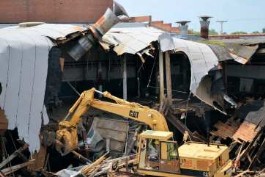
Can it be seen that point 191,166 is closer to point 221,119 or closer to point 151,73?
point 221,119

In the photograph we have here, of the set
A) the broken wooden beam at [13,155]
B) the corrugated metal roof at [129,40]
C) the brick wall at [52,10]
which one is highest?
the brick wall at [52,10]

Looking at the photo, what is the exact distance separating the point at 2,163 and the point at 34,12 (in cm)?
1531

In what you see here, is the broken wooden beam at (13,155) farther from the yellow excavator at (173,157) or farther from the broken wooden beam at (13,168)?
the yellow excavator at (173,157)

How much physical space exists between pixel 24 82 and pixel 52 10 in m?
14.8

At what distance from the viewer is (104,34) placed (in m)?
20.0

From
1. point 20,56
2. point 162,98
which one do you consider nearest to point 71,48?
point 20,56

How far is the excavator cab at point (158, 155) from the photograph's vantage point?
14492 mm

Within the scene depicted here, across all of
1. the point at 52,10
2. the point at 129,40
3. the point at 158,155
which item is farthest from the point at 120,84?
the point at 158,155

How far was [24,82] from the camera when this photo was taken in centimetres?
1670

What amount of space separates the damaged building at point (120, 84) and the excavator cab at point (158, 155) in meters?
3.22

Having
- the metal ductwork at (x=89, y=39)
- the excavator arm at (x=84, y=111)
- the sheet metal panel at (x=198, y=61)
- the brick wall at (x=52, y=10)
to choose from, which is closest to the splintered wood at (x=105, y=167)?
the excavator arm at (x=84, y=111)

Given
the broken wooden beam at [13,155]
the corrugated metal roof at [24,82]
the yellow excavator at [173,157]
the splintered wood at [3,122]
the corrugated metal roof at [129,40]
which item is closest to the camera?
the yellow excavator at [173,157]

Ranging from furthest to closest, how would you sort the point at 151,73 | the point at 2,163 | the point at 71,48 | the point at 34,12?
the point at 34,12 → the point at 151,73 → the point at 71,48 → the point at 2,163

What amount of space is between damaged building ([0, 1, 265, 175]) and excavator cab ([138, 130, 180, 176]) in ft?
10.6
